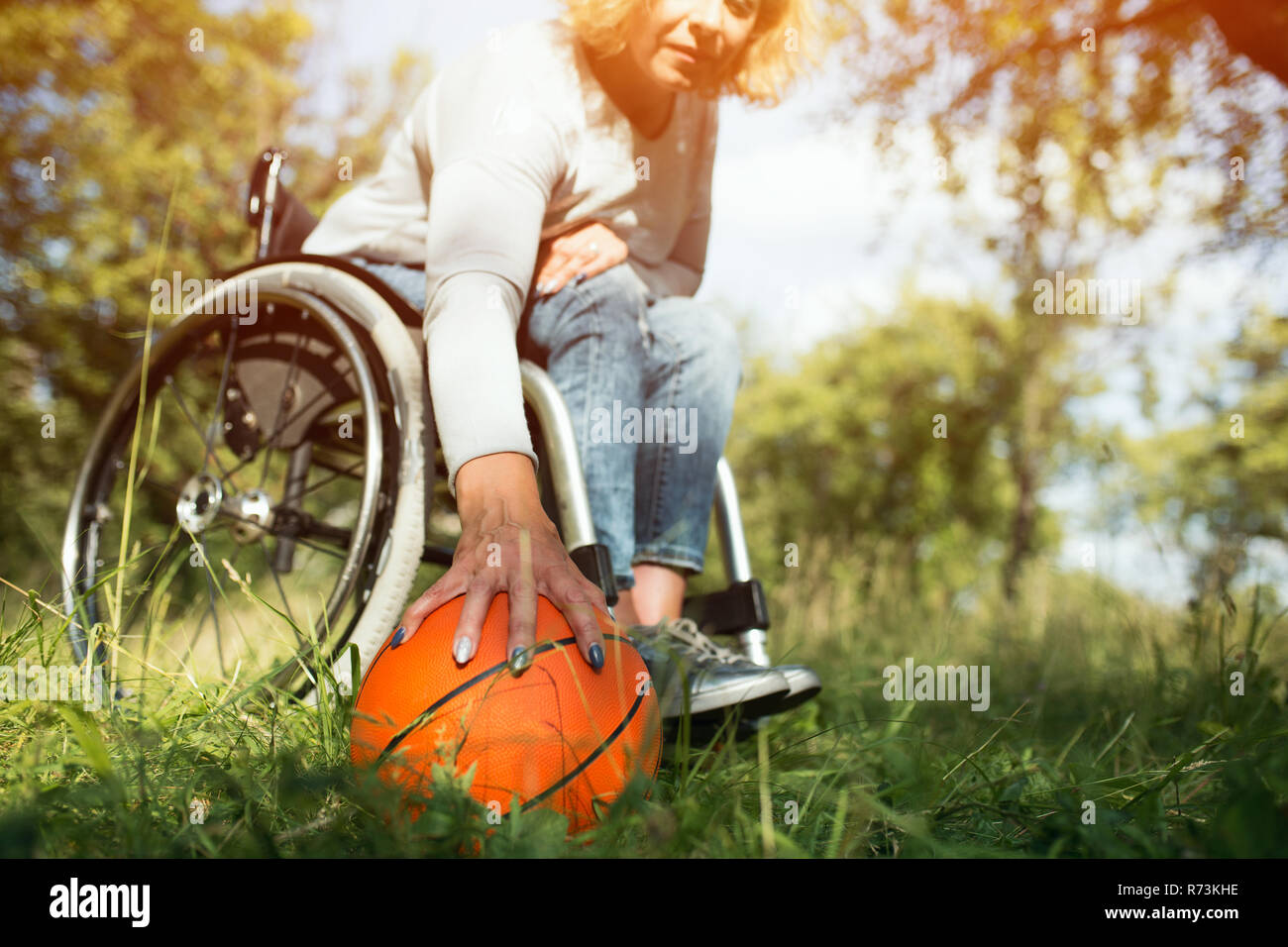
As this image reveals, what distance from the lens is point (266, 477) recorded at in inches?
92.6

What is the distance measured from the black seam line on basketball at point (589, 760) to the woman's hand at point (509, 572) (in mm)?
103

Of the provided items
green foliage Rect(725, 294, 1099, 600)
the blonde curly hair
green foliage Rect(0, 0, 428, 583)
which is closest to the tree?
the blonde curly hair

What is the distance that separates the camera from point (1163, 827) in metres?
1.32

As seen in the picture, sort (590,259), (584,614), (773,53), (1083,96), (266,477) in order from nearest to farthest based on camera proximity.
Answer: (584,614) → (590,259) → (266,477) → (773,53) → (1083,96)

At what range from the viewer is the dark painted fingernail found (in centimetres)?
129

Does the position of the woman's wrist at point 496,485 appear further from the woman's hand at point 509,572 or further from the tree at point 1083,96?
the tree at point 1083,96

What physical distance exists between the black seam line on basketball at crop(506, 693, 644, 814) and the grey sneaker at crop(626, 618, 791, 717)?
245mm

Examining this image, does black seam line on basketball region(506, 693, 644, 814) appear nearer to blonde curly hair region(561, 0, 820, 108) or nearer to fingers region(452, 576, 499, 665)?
fingers region(452, 576, 499, 665)

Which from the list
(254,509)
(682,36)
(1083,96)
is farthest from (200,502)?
(1083,96)

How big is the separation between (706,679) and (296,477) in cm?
132

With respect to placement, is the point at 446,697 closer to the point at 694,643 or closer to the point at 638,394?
the point at 694,643
